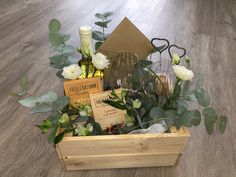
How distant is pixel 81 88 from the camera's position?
2.70 ft

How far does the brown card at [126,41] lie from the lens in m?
0.84

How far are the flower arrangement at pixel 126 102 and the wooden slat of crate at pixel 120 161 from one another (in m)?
0.10

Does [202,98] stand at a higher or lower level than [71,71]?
lower

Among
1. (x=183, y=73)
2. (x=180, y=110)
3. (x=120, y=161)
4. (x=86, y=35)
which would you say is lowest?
(x=120, y=161)

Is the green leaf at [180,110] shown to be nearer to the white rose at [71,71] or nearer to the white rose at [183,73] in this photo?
the white rose at [183,73]

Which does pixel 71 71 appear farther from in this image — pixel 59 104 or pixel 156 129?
pixel 156 129

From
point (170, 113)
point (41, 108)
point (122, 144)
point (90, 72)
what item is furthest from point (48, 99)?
point (170, 113)

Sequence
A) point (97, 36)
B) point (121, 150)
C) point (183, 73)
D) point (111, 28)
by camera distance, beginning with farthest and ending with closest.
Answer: point (111, 28)
point (97, 36)
point (121, 150)
point (183, 73)

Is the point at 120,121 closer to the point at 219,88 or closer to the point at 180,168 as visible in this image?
the point at 180,168

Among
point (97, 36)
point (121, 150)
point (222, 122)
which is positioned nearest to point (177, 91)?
point (222, 122)

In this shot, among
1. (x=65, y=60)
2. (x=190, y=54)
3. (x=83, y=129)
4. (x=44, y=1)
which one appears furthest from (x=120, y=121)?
(x=44, y=1)

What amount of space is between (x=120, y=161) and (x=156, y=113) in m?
0.24

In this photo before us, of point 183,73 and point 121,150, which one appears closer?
point 183,73

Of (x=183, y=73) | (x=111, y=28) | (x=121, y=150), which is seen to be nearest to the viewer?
(x=183, y=73)
